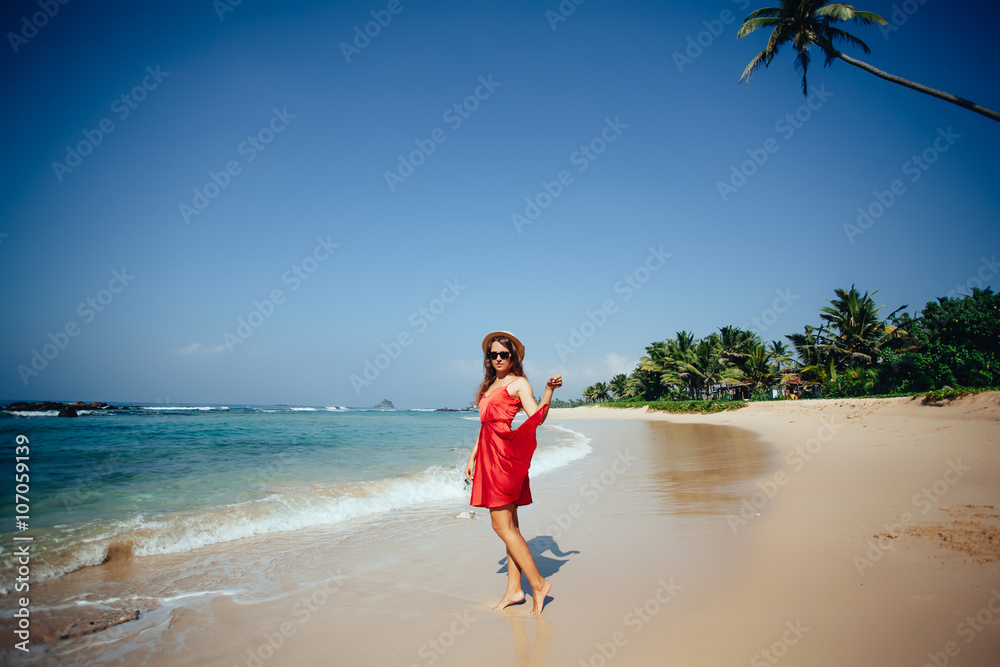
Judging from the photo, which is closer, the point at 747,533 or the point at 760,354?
the point at 747,533

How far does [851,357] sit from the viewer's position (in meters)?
32.0

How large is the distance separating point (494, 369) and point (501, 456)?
0.67 m

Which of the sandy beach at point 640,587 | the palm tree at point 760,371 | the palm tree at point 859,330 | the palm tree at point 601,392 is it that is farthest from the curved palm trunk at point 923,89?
the palm tree at point 601,392

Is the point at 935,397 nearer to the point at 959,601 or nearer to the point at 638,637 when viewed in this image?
the point at 959,601

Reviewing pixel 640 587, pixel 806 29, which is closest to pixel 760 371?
pixel 806 29

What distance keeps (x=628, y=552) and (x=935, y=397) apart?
20.5m

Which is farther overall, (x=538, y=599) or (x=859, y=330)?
(x=859, y=330)

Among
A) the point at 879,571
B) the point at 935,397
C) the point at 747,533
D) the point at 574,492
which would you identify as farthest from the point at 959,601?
the point at 935,397

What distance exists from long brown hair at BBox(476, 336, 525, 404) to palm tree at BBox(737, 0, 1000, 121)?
11858mm

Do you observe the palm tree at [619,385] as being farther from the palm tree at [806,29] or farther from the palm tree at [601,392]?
the palm tree at [806,29]

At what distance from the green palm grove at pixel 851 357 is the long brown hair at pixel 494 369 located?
2718 cm

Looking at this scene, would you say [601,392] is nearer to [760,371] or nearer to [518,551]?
[760,371]

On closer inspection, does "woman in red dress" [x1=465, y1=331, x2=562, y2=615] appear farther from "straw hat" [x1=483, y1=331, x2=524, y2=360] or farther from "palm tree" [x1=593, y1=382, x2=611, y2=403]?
"palm tree" [x1=593, y1=382, x2=611, y2=403]

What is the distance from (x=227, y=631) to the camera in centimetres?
282
